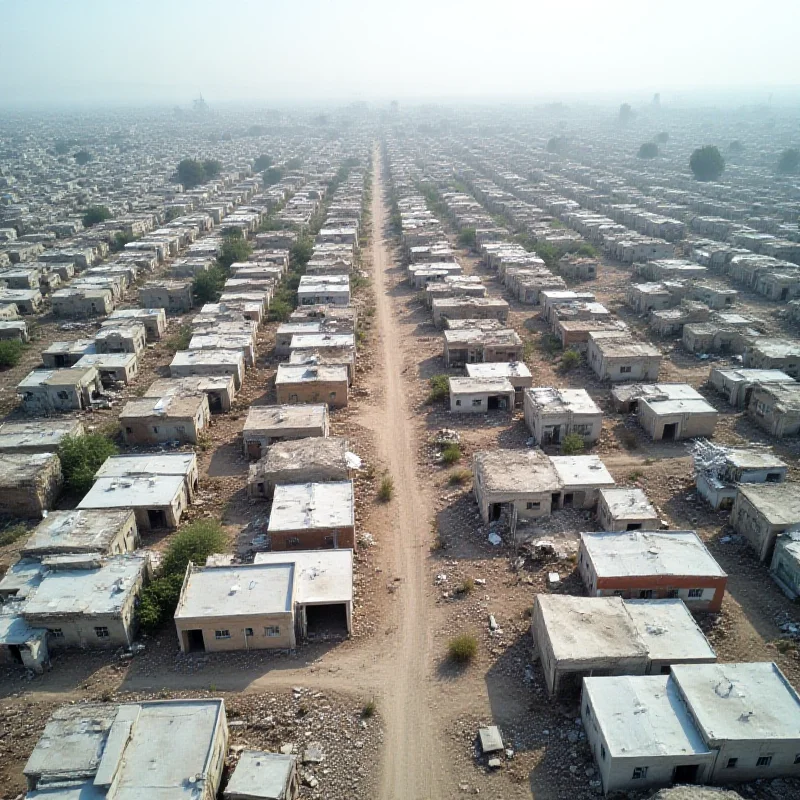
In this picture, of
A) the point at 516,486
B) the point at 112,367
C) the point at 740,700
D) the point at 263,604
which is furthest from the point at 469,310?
the point at 740,700

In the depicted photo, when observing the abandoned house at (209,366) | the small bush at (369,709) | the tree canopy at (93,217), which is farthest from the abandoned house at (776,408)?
the tree canopy at (93,217)

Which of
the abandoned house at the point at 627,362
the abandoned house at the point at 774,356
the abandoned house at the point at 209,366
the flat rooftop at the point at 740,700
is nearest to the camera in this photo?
the flat rooftop at the point at 740,700

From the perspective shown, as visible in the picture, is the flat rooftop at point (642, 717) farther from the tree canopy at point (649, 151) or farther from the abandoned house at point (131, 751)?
the tree canopy at point (649, 151)

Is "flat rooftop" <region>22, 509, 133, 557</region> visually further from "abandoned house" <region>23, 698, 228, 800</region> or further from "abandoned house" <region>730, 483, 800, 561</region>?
"abandoned house" <region>730, 483, 800, 561</region>

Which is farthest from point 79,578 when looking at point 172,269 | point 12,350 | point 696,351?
point 172,269

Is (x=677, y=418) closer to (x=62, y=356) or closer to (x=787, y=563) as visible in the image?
(x=787, y=563)

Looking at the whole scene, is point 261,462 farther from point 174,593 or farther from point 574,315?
point 574,315

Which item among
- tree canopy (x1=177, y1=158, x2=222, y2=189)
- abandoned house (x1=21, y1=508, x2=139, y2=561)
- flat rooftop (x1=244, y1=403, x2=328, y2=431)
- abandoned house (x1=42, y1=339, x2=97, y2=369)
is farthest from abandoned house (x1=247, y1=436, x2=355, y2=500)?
tree canopy (x1=177, y1=158, x2=222, y2=189)
